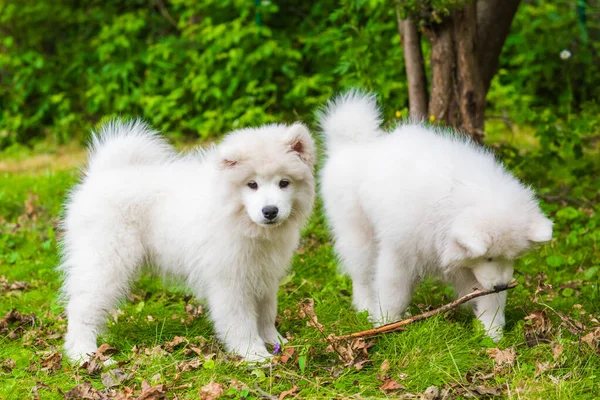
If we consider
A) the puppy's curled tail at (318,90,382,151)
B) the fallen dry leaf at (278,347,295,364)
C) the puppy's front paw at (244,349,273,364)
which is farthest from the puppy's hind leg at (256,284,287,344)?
the puppy's curled tail at (318,90,382,151)

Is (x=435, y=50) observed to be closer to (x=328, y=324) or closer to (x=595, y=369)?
(x=328, y=324)

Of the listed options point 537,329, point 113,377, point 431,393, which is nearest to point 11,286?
point 113,377

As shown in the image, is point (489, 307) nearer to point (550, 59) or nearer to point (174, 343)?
point (174, 343)

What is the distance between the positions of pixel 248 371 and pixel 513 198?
5.28 feet

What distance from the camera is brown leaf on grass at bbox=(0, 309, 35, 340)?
4.54m

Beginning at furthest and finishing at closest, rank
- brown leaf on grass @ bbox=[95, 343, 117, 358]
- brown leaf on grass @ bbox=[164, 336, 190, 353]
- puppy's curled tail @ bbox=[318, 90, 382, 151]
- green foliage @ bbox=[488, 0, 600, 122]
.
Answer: green foliage @ bbox=[488, 0, 600, 122], puppy's curled tail @ bbox=[318, 90, 382, 151], brown leaf on grass @ bbox=[164, 336, 190, 353], brown leaf on grass @ bbox=[95, 343, 117, 358]

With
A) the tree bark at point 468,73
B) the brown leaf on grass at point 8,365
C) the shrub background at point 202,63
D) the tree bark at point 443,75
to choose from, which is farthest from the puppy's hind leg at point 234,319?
the shrub background at point 202,63

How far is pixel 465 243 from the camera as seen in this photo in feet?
11.7

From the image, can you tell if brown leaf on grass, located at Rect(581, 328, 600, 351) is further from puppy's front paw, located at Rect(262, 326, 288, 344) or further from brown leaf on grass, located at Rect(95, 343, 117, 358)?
brown leaf on grass, located at Rect(95, 343, 117, 358)

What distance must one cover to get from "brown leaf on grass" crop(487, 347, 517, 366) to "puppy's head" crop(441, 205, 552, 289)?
1.07 ft

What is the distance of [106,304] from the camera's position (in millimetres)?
4188

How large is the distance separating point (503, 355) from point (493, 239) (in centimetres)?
56

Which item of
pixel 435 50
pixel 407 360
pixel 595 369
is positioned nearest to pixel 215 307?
pixel 407 360

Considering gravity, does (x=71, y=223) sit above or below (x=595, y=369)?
above
